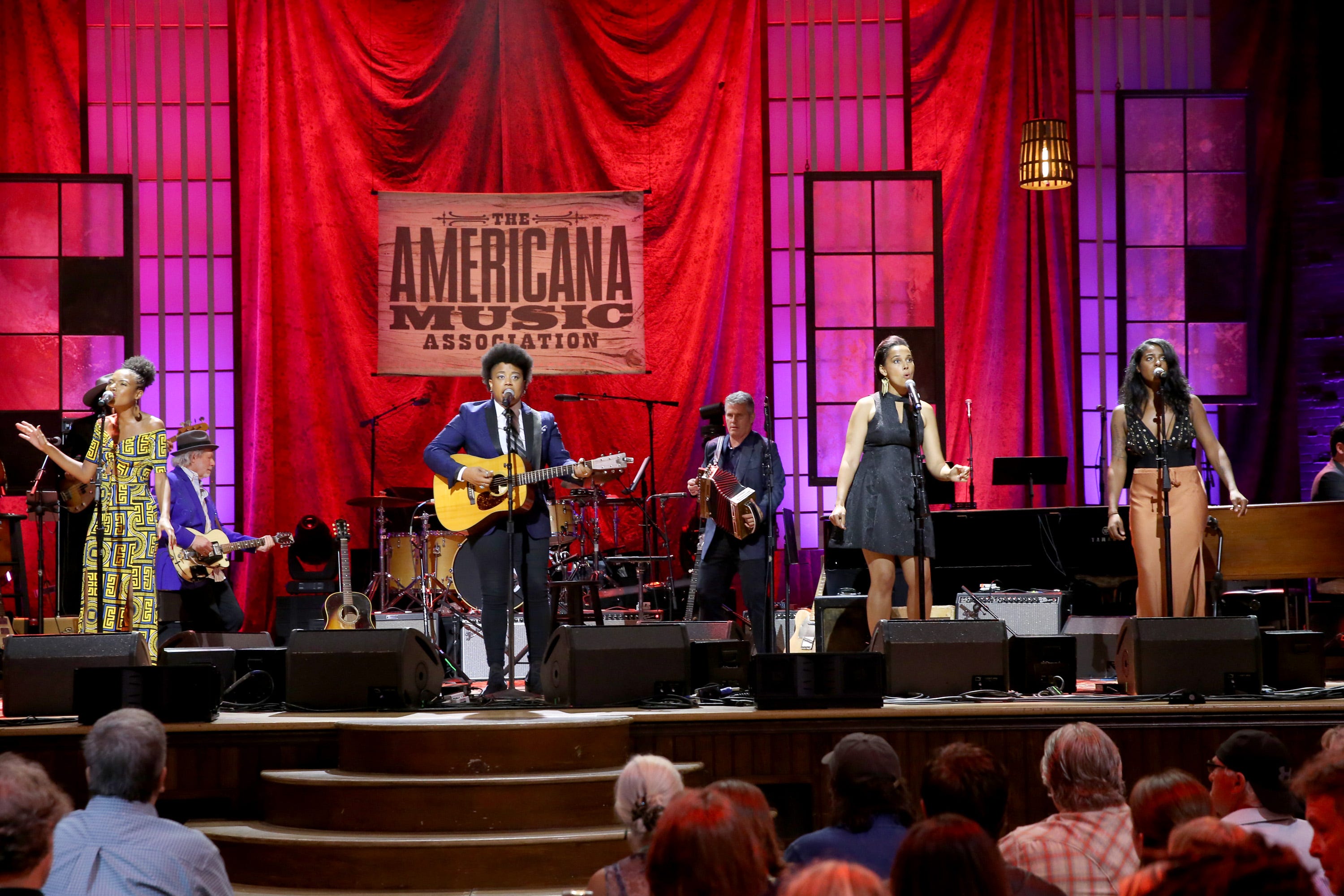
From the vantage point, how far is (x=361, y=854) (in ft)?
16.0

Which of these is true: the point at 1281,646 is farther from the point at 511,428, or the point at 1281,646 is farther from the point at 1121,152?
the point at 1121,152

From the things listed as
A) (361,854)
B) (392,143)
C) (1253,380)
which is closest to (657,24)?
(392,143)

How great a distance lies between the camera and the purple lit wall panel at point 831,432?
10758 millimetres

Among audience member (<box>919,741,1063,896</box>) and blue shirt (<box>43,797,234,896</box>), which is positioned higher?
audience member (<box>919,741,1063,896</box>)

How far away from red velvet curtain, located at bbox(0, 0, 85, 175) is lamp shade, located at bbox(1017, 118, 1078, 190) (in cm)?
769

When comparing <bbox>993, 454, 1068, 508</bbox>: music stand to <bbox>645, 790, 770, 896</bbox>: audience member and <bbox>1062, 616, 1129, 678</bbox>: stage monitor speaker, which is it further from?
<bbox>645, 790, 770, 896</bbox>: audience member

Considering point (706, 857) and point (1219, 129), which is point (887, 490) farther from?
point (1219, 129)

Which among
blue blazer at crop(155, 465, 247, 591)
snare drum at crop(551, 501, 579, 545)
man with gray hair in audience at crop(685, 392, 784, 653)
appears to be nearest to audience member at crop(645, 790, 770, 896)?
man with gray hair in audience at crop(685, 392, 784, 653)

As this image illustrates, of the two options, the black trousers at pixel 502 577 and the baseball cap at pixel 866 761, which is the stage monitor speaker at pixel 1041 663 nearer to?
the black trousers at pixel 502 577

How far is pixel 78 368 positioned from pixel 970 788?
30.3 feet

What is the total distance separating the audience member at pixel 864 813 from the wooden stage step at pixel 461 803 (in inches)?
79.2

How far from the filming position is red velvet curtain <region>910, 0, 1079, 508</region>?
1116cm

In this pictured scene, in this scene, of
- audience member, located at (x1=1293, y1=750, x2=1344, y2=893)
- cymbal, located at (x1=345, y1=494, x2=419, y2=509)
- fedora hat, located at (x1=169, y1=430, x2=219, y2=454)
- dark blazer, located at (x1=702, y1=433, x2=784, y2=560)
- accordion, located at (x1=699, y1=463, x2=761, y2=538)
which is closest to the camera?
audience member, located at (x1=1293, y1=750, x2=1344, y2=893)

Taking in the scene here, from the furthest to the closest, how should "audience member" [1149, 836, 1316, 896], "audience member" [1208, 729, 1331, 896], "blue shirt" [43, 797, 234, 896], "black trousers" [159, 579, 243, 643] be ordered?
1. "black trousers" [159, 579, 243, 643]
2. "audience member" [1208, 729, 1331, 896]
3. "blue shirt" [43, 797, 234, 896]
4. "audience member" [1149, 836, 1316, 896]
